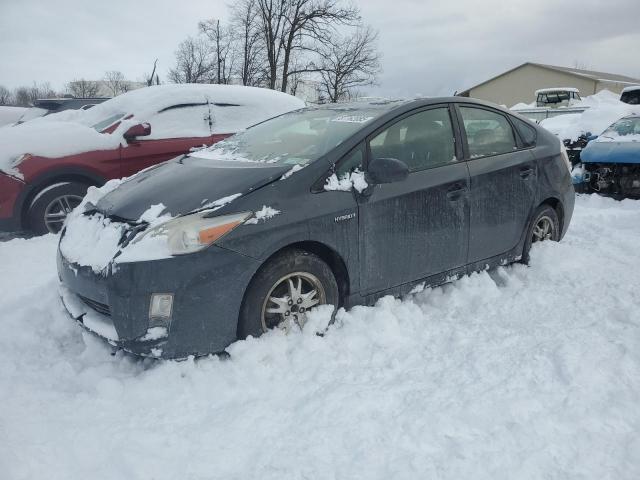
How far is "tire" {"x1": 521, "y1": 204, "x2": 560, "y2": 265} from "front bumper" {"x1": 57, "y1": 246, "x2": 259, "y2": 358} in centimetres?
264

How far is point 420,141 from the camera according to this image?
11.5 feet

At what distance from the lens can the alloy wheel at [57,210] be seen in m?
5.41

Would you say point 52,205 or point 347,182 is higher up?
point 347,182

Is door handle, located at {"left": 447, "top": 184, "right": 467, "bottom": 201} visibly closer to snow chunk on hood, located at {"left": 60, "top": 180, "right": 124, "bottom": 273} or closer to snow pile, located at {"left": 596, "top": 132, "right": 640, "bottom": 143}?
snow chunk on hood, located at {"left": 60, "top": 180, "right": 124, "bottom": 273}

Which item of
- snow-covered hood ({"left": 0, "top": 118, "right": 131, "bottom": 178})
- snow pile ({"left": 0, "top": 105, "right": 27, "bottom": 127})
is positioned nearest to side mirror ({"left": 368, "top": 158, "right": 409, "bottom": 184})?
snow-covered hood ({"left": 0, "top": 118, "right": 131, "bottom": 178})

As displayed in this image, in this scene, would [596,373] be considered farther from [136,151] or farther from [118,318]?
[136,151]

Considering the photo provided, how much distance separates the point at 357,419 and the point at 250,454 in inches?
20.8

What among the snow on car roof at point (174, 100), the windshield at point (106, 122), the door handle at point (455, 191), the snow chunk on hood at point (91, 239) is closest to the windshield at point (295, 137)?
the door handle at point (455, 191)

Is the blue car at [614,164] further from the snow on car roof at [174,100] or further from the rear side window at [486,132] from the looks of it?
the snow on car roof at [174,100]

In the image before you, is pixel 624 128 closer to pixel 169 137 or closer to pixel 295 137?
pixel 295 137

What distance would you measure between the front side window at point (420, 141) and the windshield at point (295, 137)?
178 mm

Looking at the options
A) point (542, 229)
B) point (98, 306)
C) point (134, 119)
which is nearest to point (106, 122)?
point (134, 119)

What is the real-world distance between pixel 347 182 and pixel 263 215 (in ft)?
2.06

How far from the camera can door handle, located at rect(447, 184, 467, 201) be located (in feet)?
11.6
